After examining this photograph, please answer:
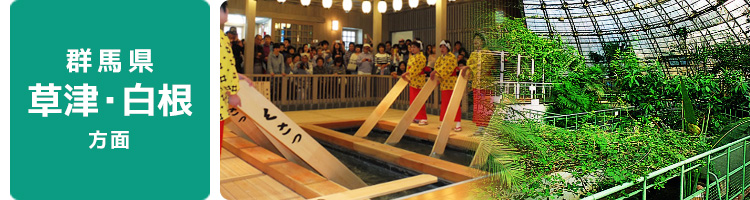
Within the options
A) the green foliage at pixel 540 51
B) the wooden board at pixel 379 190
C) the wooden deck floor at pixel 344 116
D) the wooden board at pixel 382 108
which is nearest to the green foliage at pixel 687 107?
the green foliage at pixel 540 51

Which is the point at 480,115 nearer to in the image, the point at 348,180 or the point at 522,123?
the point at 522,123

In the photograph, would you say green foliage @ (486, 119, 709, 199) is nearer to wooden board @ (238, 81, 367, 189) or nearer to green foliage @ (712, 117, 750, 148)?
green foliage @ (712, 117, 750, 148)

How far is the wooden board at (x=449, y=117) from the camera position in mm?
3654

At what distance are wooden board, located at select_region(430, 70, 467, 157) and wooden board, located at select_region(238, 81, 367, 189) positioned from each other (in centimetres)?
99

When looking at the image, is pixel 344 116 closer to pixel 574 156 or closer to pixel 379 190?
pixel 379 190

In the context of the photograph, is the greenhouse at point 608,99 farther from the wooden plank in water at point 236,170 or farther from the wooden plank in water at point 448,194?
the wooden plank in water at point 236,170

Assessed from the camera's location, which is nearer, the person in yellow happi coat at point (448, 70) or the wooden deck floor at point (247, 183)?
the wooden deck floor at point (247, 183)

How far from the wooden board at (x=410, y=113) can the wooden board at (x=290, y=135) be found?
151cm

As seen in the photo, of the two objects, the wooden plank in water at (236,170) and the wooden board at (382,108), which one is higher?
the wooden board at (382,108)

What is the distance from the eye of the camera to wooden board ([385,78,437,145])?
177 inches

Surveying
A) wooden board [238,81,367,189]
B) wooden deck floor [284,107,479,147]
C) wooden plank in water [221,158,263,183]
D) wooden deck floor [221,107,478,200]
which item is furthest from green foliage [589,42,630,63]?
wooden deck floor [284,107,479,147]

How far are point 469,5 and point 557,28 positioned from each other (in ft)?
0.66

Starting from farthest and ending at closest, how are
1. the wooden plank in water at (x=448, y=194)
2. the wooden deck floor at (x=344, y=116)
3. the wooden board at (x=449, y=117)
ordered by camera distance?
the wooden deck floor at (x=344, y=116), the wooden board at (x=449, y=117), the wooden plank in water at (x=448, y=194)

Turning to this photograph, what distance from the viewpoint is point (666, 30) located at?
1168 millimetres
